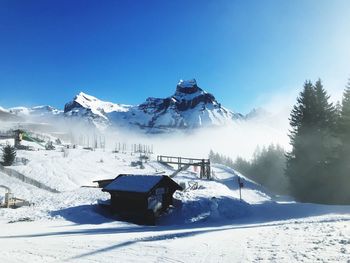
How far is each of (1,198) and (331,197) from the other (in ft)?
115

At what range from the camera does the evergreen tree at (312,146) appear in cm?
3891

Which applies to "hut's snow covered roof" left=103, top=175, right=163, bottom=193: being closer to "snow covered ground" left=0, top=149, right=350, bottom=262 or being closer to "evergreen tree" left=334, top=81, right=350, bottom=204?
"snow covered ground" left=0, top=149, right=350, bottom=262

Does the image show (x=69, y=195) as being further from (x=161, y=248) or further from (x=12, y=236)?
(x=161, y=248)

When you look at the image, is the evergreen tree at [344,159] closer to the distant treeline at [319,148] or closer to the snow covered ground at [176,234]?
the distant treeline at [319,148]

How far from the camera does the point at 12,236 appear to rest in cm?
1692

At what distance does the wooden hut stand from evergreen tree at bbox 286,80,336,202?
19347mm

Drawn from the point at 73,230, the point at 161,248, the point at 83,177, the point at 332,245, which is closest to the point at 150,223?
the point at 73,230

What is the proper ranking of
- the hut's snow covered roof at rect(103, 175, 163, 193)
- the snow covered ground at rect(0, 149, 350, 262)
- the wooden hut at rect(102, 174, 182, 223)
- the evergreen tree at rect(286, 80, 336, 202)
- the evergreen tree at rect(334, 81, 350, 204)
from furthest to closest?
1. the evergreen tree at rect(286, 80, 336, 202)
2. the evergreen tree at rect(334, 81, 350, 204)
3. the hut's snow covered roof at rect(103, 175, 163, 193)
4. the wooden hut at rect(102, 174, 182, 223)
5. the snow covered ground at rect(0, 149, 350, 262)

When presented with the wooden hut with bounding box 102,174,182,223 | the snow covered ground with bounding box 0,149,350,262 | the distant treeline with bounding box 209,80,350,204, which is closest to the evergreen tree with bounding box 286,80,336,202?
the distant treeline with bounding box 209,80,350,204

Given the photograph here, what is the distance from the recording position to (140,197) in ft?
94.7

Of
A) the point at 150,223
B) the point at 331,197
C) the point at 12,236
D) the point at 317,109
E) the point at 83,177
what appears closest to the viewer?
the point at 12,236

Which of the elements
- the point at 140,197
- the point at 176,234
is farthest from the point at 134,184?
the point at 176,234

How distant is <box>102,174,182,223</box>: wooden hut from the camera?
28609 millimetres

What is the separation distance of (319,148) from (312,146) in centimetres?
84
